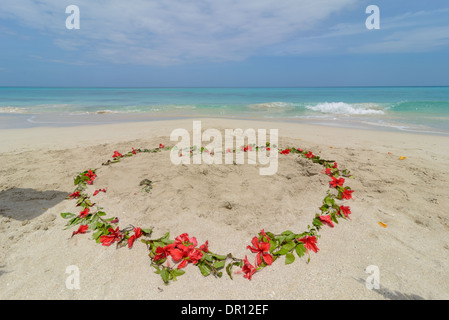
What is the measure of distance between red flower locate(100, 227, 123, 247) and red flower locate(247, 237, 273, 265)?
147 centimetres

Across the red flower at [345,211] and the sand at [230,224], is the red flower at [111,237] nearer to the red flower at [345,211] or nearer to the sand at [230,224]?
the sand at [230,224]

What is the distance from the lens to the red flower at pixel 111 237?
2547mm

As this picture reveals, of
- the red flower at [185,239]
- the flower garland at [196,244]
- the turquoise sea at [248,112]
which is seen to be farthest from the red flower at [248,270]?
the turquoise sea at [248,112]

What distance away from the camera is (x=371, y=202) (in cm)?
332

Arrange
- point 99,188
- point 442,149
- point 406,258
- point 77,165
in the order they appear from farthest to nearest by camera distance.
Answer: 1. point 442,149
2. point 77,165
3. point 99,188
4. point 406,258

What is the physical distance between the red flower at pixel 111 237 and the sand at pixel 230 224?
0.35ft

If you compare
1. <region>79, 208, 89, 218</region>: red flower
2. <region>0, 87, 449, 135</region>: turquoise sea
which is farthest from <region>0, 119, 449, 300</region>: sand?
<region>0, 87, 449, 135</region>: turquoise sea

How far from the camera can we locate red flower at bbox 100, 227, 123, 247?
255cm

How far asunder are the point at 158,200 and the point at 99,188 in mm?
1189

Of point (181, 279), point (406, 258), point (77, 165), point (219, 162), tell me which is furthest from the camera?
point (77, 165)
